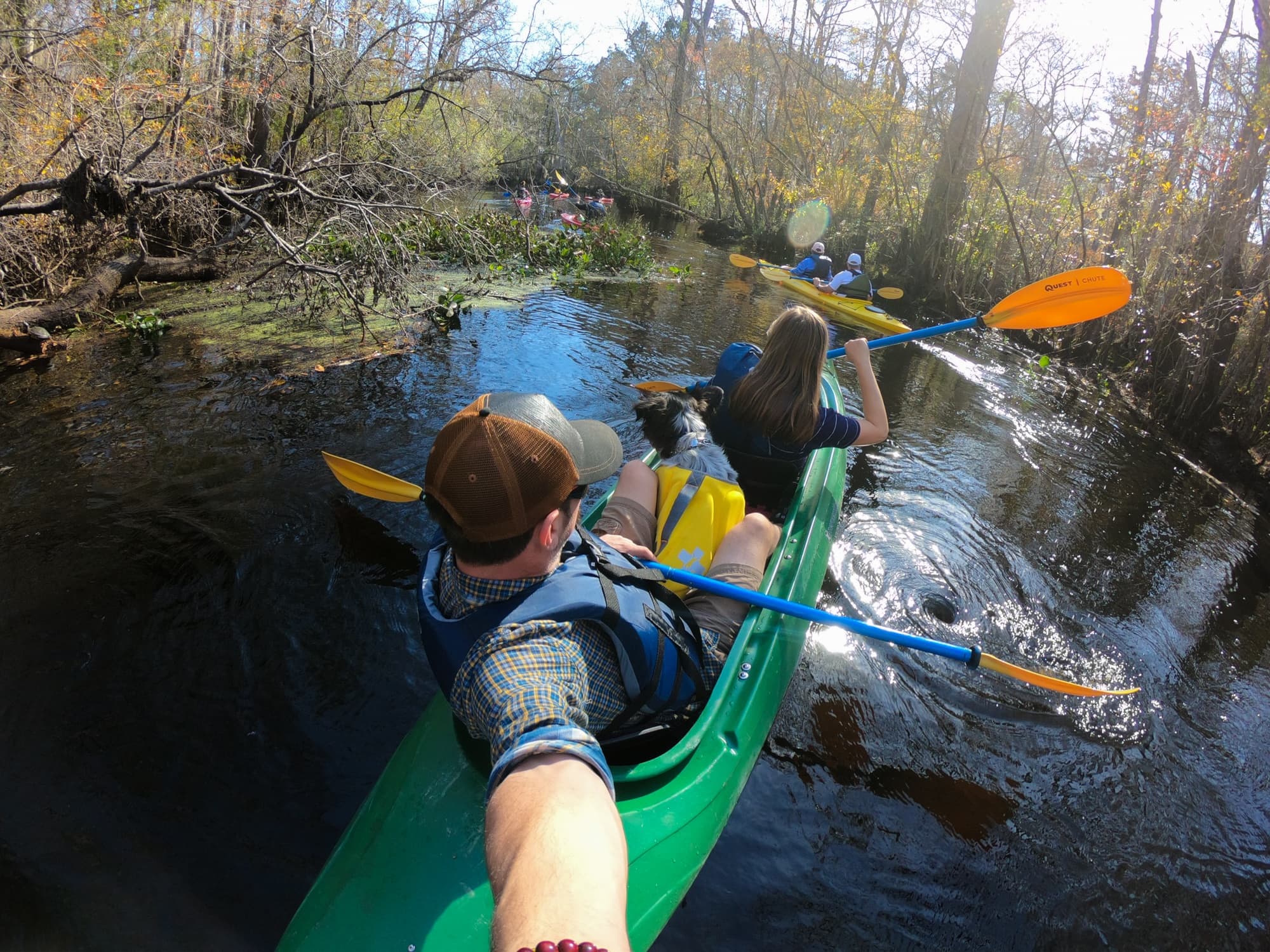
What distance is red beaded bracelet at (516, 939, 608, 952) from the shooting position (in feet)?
2.43

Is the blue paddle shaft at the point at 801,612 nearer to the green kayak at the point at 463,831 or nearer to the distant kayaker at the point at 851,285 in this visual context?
the green kayak at the point at 463,831

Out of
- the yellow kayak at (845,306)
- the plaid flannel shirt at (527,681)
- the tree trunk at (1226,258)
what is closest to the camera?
the plaid flannel shirt at (527,681)

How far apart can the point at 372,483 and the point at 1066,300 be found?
16.1ft

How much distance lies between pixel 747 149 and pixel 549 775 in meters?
19.3

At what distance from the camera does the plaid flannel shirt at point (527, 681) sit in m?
1.06

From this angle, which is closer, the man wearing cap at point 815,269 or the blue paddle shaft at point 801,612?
the blue paddle shaft at point 801,612

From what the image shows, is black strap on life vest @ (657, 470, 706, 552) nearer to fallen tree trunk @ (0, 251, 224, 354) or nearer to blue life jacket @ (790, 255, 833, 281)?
fallen tree trunk @ (0, 251, 224, 354)

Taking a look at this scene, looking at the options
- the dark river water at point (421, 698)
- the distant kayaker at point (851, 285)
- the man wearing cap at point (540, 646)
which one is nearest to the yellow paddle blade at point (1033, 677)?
the dark river water at point (421, 698)

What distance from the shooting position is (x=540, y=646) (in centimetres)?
121

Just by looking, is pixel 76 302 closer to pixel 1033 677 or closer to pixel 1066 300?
pixel 1033 677

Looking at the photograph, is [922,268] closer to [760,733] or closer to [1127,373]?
[1127,373]

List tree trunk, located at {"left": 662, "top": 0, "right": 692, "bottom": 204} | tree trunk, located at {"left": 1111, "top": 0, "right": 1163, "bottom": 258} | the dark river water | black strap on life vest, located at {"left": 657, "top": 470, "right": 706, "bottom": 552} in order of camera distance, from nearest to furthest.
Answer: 1. the dark river water
2. black strap on life vest, located at {"left": 657, "top": 470, "right": 706, "bottom": 552}
3. tree trunk, located at {"left": 1111, "top": 0, "right": 1163, "bottom": 258}
4. tree trunk, located at {"left": 662, "top": 0, "right": 692, "bottom": 204}

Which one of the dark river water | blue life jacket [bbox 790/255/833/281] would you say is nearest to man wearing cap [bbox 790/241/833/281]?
blue life jacket [bbox 790/255/833/281]

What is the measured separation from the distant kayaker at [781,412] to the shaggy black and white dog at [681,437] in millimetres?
313
